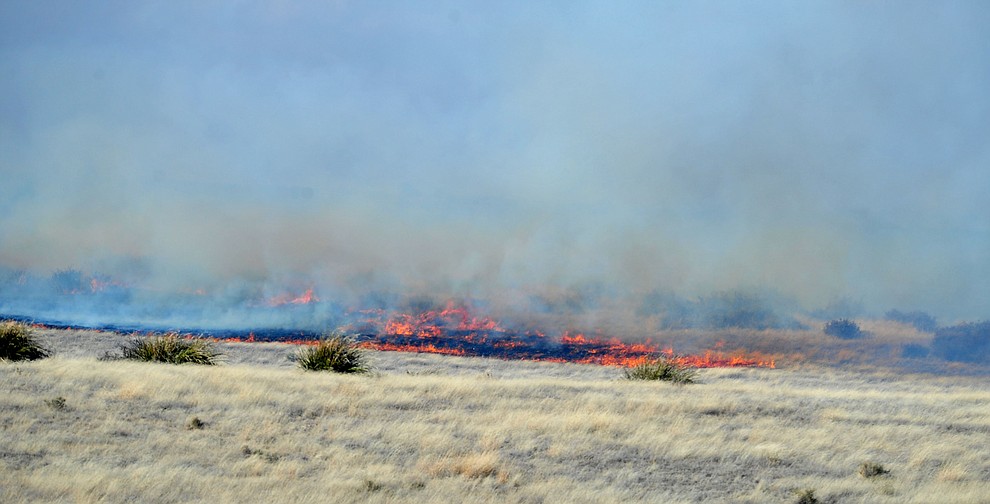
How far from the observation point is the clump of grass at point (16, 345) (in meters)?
23.9

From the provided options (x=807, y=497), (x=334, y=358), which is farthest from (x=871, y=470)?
(x=334, y=358)

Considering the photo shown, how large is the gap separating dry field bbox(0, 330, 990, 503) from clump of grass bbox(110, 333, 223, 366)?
343 cm

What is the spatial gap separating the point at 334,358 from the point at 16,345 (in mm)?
9409

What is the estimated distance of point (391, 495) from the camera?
40.4ft

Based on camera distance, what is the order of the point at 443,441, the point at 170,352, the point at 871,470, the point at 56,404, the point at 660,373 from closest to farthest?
the point at 871,470 < the point at 443,441 < the point at 56,404 < the point at 170,352 < the point at 660,373

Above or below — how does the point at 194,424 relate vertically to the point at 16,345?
below

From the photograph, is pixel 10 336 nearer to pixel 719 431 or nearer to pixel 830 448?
pixel 719 431

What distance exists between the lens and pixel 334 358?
25781mm

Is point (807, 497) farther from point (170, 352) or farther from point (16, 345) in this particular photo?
point (16, 345)

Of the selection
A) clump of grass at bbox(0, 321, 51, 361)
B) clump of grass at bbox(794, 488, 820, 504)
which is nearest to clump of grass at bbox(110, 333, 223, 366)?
clump of grass at bbox(0, 321, 51, 361)

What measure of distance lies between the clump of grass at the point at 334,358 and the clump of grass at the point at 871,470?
49.4ft

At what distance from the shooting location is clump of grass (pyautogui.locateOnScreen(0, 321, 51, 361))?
23.9 meters

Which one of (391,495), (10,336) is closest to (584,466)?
(391,495)

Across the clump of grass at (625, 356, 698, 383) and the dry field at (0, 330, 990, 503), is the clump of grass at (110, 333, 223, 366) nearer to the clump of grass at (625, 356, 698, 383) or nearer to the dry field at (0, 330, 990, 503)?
the dry field at (0, 330, 990, 503)
